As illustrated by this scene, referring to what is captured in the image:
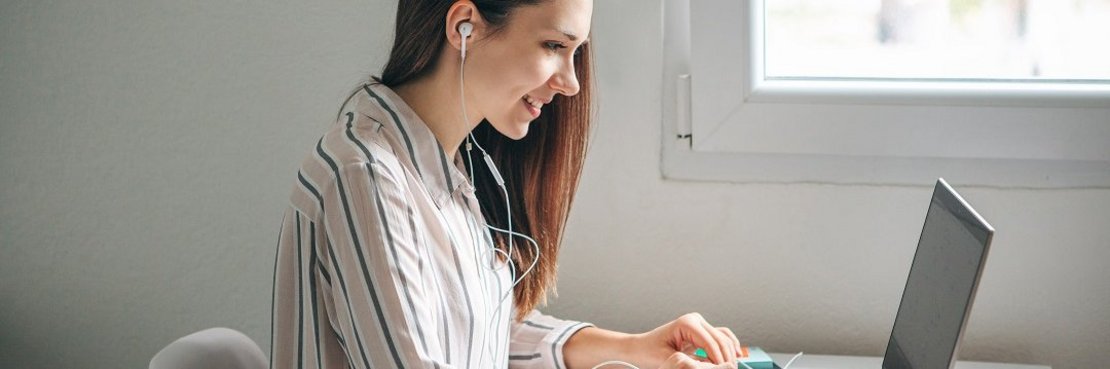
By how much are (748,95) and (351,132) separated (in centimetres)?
69

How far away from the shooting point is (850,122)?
5.34ft

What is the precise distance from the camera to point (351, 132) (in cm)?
116

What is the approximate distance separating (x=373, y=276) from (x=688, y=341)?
48cm

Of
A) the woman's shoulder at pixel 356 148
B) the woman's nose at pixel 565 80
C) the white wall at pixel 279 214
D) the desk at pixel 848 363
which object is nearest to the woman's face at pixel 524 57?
the woman's nose at pixel 565 80

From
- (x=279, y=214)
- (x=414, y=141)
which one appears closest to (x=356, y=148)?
(x=414, y=141)

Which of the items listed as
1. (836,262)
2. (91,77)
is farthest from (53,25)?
(836,262)

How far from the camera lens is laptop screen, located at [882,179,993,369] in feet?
3.51

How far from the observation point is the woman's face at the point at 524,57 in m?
1.21

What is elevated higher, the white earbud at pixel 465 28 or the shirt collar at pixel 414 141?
the white earbud at pixel 465 28

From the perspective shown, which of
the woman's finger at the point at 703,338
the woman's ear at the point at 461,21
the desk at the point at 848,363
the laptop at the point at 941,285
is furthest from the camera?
the desk at the point at 848,363

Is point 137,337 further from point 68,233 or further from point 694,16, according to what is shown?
point 694,16

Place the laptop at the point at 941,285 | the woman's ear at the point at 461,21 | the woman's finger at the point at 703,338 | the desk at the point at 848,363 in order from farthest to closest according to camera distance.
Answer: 1. the desk at the point at 848,363
2. the woman's finger at the point at 703,338
3. the woman's ear at the point at 461,21
4. the laptop at the point at 941,285

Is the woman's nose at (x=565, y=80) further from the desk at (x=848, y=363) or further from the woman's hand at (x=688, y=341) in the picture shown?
the desk at (x=848, y=363)

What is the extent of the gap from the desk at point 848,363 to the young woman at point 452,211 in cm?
21
